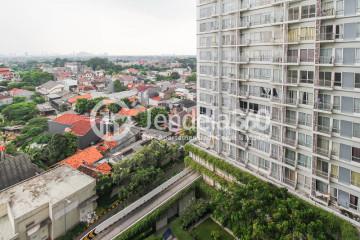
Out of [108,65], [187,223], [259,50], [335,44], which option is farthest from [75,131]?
[108,65]

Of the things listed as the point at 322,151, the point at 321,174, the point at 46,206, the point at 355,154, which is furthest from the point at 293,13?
the point at 46,206

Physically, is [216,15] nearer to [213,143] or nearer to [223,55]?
[223,55]

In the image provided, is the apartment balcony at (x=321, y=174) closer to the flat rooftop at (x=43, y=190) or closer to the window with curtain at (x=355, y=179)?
the window with curtain at (x=355, y=179)

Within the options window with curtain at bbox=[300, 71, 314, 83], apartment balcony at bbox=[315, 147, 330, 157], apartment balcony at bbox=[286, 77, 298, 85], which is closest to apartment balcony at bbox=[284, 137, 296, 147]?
apartment balcony at bbox=[315, 147, 330, 157]

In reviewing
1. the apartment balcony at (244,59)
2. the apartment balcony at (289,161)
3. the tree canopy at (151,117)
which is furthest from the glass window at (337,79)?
the tree canopy at (151,117)

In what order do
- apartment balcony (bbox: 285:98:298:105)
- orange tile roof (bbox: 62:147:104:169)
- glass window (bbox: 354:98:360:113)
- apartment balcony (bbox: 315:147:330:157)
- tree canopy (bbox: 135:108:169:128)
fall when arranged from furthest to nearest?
tree canopy (bbox: 135:108:169:128)
orange tile roof (bbox: 62:147:104:169)
apartment balcony (bbox: 285:98:298:105)
apartment balcony (bbox: 315:147:330:157)
glass window (bbox: 354:98:360:113)

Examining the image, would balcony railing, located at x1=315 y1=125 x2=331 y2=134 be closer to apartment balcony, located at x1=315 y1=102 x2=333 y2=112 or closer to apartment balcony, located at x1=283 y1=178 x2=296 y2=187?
apartment balcony, located at x1=315 y1=102 x2=333 y2=112

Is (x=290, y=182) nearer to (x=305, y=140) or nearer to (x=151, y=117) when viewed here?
(x=305, y=140)
